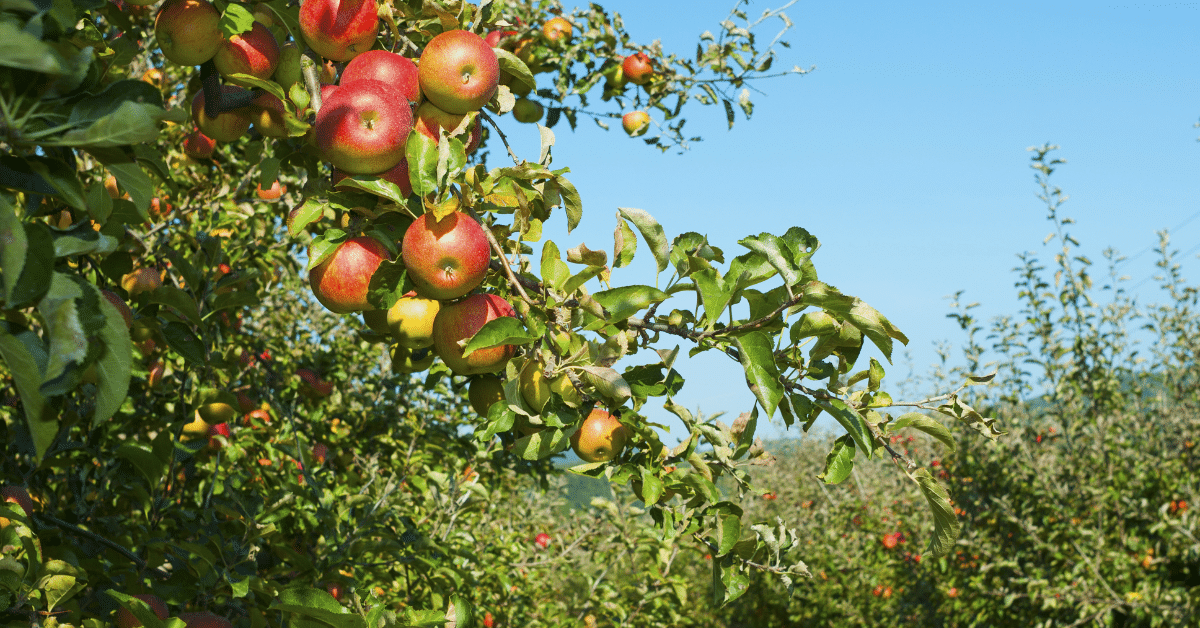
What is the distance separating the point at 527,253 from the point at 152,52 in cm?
242

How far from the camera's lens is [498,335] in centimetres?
119

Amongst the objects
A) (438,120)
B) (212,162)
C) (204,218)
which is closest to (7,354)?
(438,120)

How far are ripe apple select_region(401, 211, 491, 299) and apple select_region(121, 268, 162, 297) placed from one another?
1.52 meters

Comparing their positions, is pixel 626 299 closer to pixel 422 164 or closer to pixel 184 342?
pixel 422 164

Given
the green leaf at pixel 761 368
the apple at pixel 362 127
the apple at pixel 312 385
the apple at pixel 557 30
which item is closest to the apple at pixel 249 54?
the apple at pixel 362 127

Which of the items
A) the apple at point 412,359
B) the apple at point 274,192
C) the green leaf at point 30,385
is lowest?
the green leaf at point 30,385

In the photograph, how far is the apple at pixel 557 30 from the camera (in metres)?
3.14

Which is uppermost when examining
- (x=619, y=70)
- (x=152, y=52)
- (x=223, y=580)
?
(x=619, y=70)

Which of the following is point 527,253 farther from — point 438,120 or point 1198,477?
point 1198,477

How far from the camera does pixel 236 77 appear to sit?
4.18 ft

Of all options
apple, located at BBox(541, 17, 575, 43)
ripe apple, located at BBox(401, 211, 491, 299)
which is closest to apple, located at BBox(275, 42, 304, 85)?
ripe apple, located at BBox(401, 211, 491, 299)

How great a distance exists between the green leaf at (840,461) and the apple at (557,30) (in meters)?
2.30

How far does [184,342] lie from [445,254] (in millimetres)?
725

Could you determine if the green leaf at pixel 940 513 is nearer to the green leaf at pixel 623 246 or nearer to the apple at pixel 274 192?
the green leaf at pixel 623 246
